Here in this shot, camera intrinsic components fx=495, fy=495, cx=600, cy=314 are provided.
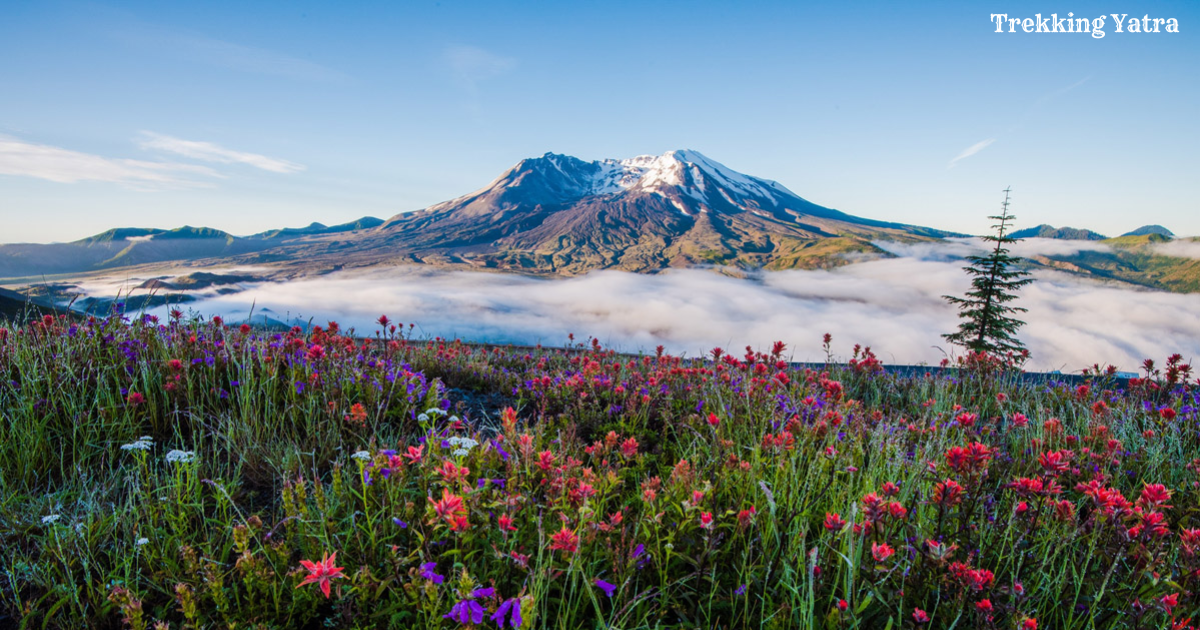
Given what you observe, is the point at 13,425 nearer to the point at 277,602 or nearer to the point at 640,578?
the point at 277,602

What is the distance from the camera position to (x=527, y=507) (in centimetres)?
234

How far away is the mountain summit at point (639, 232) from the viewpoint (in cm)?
14738

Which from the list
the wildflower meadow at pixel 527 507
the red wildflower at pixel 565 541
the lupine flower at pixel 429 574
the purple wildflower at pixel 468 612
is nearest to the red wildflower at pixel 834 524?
the wildflower meadow at pixel 527 507

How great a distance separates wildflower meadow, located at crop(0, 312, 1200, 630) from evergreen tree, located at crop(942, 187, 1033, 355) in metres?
20.5

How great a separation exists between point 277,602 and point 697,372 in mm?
4309

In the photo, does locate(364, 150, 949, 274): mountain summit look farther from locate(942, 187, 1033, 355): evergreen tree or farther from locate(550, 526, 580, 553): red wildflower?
locate(550, 526, 580, 553): red wildflower

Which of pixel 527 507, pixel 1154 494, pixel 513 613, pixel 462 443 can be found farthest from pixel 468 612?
pixel 1154 494

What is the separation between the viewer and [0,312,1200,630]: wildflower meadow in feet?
6.13

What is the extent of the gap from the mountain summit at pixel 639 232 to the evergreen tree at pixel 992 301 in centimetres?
12275

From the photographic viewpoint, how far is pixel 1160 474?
3.62m

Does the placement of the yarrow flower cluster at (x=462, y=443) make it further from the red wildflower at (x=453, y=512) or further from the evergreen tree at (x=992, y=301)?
the evergreen tree at (x=992, y=301)

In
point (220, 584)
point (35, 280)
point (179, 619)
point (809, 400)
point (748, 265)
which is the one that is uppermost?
point (748, 265)

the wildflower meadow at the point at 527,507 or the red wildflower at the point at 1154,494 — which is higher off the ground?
the red wildflower at the point at 1154,494

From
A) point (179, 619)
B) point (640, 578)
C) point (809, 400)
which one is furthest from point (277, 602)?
point (809, 400)
